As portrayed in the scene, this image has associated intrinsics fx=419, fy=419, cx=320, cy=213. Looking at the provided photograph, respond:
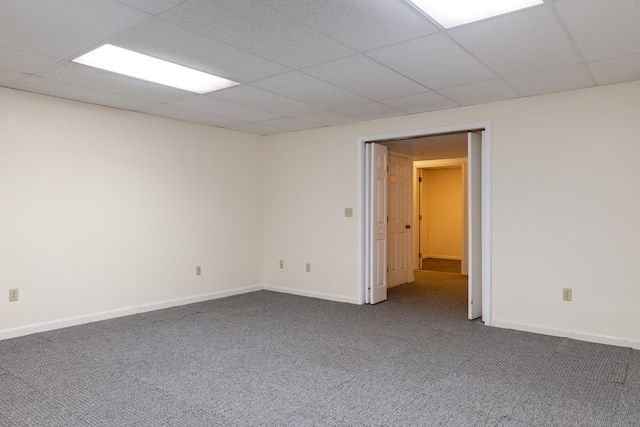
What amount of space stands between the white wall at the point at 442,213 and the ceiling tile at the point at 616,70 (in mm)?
6837

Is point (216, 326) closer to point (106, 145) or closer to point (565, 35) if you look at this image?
point (106, 145)

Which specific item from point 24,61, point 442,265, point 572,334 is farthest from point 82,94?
point 442,265

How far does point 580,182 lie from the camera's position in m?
3.93

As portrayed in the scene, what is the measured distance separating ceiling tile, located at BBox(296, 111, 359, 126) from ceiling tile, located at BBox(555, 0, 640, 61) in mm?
2611

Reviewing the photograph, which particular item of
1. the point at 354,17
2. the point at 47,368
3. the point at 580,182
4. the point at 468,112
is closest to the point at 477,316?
the point at 580,182

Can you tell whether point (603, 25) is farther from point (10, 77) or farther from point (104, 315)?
point (104, 315)

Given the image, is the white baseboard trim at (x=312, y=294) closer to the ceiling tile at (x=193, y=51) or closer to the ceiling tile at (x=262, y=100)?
the ceiling tile at (x=262, y=100)

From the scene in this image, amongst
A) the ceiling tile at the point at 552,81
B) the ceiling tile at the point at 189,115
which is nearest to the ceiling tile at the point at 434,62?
the ceiling tile at the point at 552,81

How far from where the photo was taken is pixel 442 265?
9.33m

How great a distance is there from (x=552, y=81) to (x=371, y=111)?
1.84 m

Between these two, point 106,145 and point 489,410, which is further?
point 106,145

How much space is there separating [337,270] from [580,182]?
3.01 metres

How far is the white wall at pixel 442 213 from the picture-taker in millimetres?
10414

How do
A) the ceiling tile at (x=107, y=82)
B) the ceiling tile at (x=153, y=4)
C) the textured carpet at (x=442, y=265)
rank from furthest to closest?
the textured carpet at (x=442, y=265), the ceiling tile at (x=107, y=82), the ceiling tile at (x=153, y=4)
